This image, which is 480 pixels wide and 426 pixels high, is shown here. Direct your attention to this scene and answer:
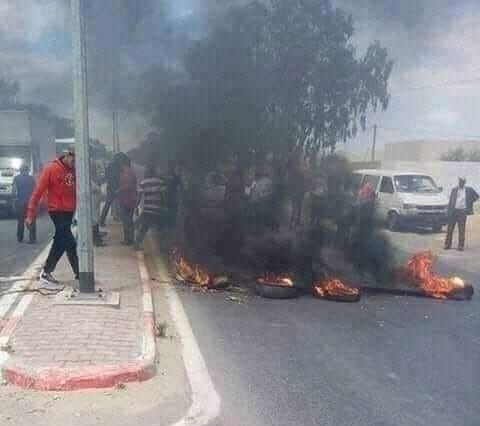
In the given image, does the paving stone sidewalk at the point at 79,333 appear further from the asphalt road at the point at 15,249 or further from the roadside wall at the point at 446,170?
the roadside wall at the point at 446,170

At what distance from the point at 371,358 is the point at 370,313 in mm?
1582

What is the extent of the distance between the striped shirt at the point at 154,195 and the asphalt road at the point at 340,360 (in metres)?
3.58

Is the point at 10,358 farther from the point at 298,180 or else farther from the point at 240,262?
the point at 298,180

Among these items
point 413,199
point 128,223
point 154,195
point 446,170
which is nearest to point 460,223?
point 413,199

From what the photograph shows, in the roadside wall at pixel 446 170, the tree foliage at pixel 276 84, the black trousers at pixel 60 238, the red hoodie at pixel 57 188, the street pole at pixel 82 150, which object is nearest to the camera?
the street pole at pixel 82 150

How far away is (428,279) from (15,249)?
263 inches

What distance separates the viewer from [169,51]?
1043 cm

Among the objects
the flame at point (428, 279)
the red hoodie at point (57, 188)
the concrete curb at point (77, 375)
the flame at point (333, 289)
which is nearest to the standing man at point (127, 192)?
the red hoodie at point (57, 188)

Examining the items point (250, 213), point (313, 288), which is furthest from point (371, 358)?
point (250, 213)

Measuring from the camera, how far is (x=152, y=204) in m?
9.95

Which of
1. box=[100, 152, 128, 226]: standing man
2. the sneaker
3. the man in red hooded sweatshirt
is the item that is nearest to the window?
box=[100, 152, 128, 226]: standing man

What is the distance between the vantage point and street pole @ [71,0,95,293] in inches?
216

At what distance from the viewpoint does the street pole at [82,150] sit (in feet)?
18.0

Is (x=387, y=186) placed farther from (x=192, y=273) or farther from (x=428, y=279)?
(x=192, y=273)
